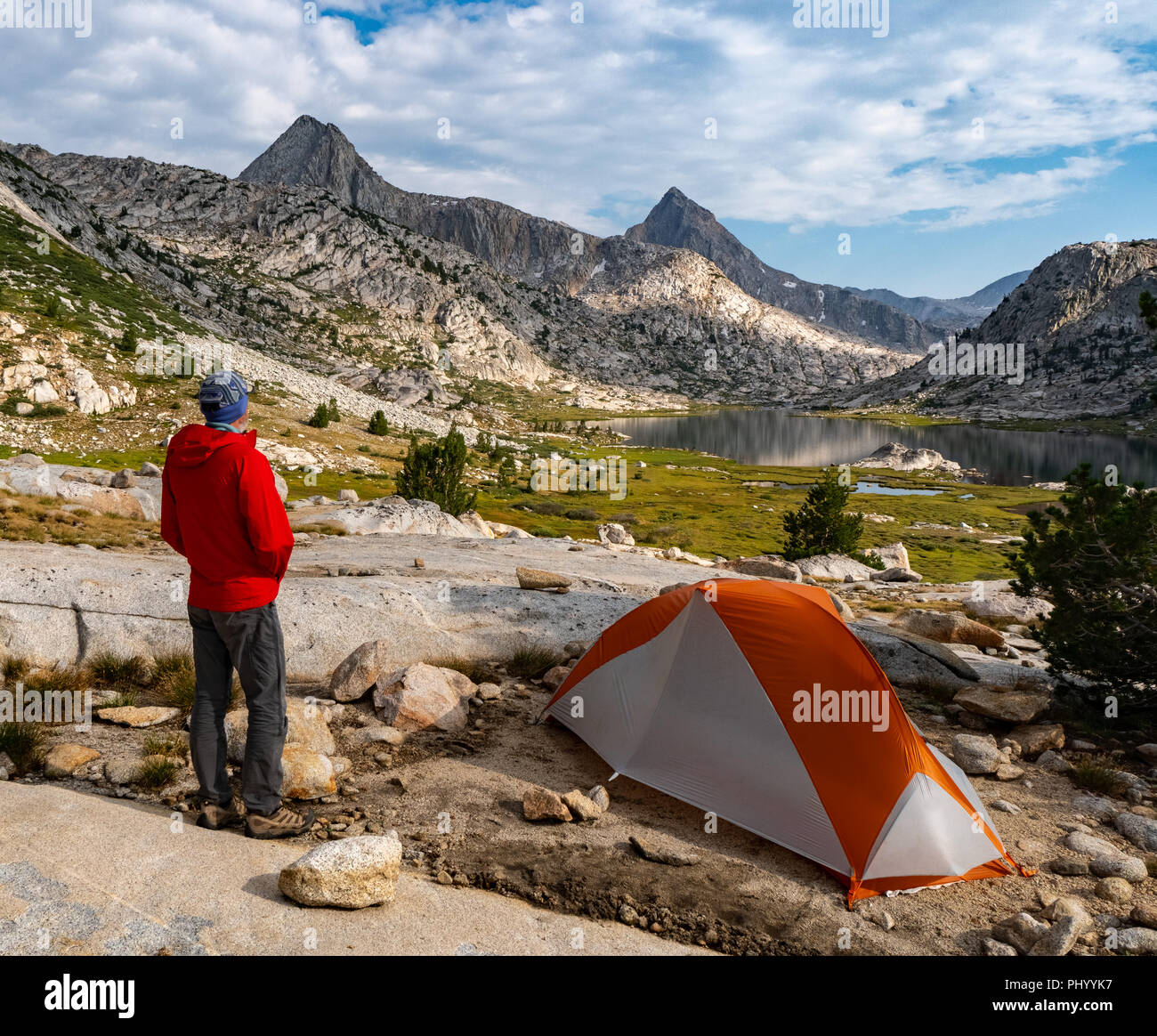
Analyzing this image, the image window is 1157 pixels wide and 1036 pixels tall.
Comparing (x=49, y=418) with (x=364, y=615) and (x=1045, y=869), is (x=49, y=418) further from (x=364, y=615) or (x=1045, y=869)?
(x=1045, y=869)

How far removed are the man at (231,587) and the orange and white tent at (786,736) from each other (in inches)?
176

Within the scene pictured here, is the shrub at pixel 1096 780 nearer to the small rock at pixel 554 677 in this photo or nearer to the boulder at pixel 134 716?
the small rock at pixel 554 677

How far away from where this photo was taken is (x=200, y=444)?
6.16m

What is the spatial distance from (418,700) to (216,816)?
11.5ft

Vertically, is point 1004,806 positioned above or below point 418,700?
below

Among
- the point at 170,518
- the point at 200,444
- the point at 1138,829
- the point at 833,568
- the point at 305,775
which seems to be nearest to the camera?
the point at 200,444

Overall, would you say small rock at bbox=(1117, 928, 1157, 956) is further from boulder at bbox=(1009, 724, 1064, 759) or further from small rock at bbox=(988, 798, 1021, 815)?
boulder at bbox=(1009, 724, 1064, 759)

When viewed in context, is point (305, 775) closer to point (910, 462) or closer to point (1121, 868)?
point (1121, 868)

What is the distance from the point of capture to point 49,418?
43.0 meters

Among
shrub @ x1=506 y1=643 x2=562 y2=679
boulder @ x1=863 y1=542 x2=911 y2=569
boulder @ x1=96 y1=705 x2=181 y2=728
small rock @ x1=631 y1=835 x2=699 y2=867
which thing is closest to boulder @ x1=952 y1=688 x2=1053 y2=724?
small rock @ x1=631 y1=835 x2=699 y2=867

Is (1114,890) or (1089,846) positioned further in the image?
(1089,846)

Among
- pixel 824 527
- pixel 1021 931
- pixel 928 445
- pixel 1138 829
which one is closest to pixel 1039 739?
pixel 1138 829

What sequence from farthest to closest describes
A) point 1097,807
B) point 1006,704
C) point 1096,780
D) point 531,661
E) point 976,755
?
point 531,661, point 1006,704, point 976,755, point 1096,780, point 1097,807
